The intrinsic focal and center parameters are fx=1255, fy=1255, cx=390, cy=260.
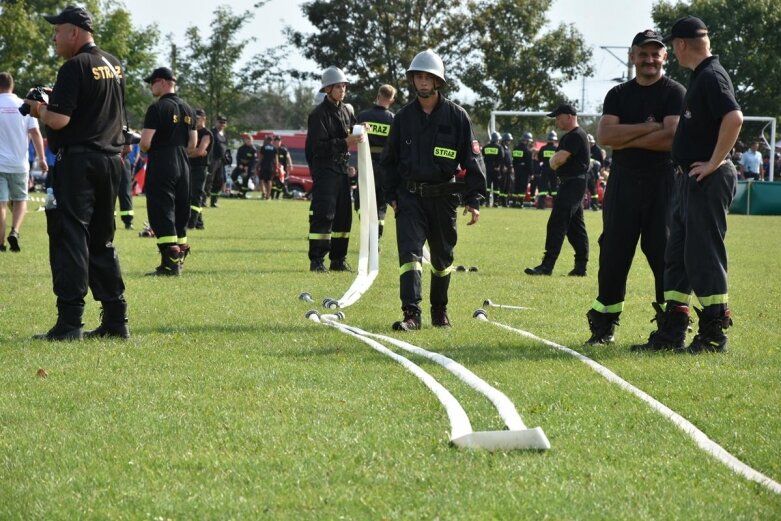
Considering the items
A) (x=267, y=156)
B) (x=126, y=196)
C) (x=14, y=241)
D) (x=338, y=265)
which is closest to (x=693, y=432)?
(x=338, y=265)

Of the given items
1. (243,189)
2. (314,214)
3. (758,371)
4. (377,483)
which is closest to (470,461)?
(377,483)

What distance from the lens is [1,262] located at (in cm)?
1448

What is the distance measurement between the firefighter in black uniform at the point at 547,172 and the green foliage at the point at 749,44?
72.4 feet

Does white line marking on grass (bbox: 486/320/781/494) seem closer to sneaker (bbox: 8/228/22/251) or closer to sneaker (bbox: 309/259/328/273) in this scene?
sneaker (bbox: 309/259/328/273)

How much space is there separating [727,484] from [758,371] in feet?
9.34

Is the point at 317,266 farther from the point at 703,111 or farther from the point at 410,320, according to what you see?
the point at 703,111

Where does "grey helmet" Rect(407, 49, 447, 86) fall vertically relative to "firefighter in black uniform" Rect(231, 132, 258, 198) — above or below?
above

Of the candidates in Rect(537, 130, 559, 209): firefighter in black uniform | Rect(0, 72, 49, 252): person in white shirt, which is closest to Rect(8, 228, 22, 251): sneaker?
Rect(0, 72, 49, 252): person in white shirt

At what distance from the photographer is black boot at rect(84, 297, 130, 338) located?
8.66 meters

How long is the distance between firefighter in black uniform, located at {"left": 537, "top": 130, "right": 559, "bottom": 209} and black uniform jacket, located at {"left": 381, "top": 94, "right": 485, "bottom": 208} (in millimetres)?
16892

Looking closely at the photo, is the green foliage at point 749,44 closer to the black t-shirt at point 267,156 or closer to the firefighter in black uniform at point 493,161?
the firefighter in black uniform at point 493,161

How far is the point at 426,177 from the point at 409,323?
1097mm

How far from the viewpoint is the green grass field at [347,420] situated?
4496 mm

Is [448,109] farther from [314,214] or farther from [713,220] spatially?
[314,214]
